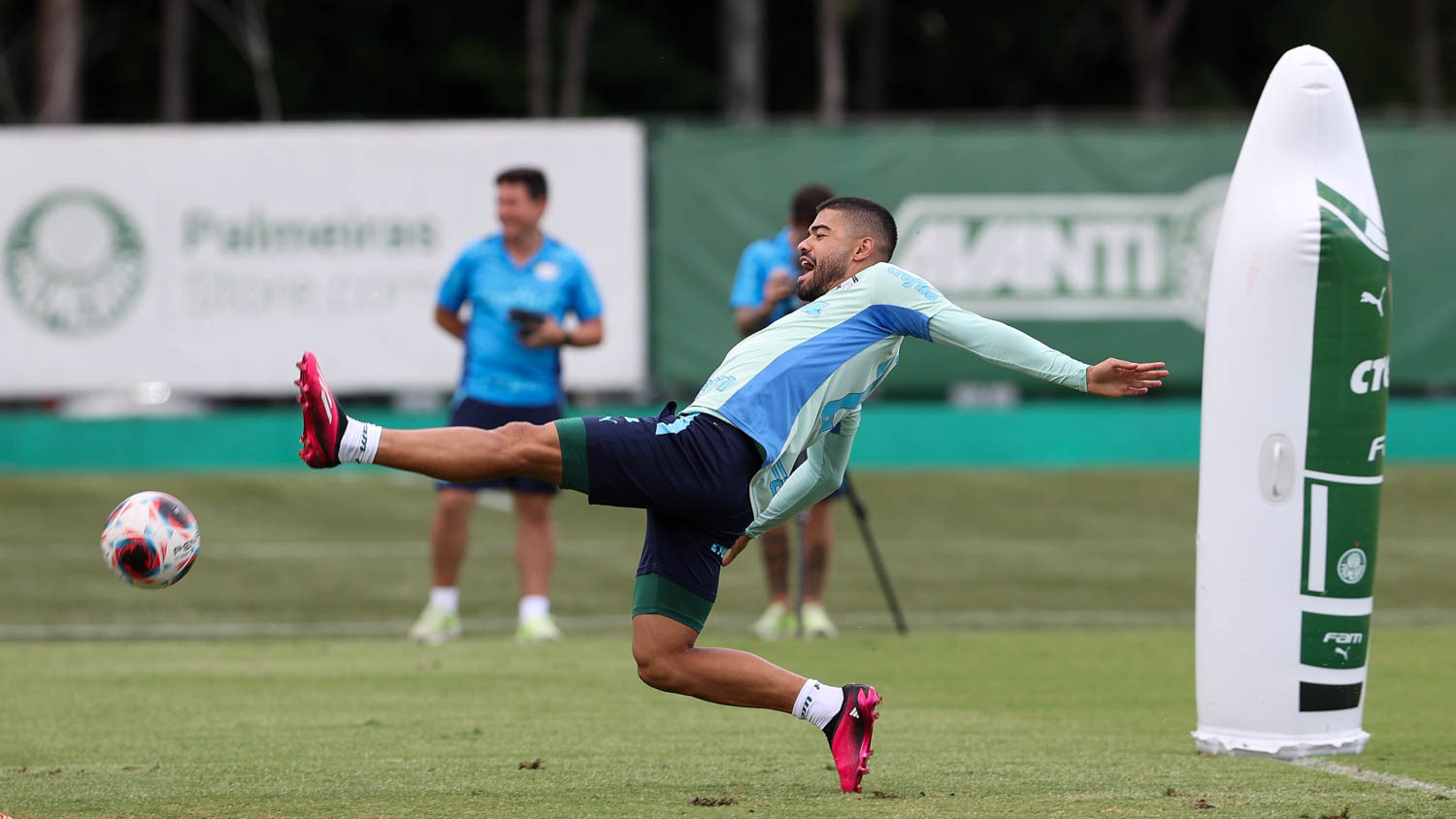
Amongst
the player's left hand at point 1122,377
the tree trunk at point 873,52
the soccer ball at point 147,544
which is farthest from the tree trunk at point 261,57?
the player's left hand at point 1122,377

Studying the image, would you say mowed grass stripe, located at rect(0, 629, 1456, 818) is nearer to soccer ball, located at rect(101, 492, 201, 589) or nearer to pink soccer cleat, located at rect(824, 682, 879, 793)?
pink soccer cleat, located at rect(824, 682, 879, 793)

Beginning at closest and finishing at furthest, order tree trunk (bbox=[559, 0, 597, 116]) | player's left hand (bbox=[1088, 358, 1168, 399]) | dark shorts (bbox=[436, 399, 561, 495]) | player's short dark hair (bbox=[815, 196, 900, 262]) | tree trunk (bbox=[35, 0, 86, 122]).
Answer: player's left hand (bbox=[1088, 358, 1168, 399])
player's short dark hair (bbox=[815, 196, 900, 262])
dark shorts (bbox=[436, 399, 561, 495])
tree trunk (bbox=[35, 0, 86, 122])
tree trunk (bbox=[559, 0, 597, 116])

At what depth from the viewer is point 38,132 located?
19047 mm

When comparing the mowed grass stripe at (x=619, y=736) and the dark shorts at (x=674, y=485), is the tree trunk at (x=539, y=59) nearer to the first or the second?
the mowed grass stripe at (x=619, y=736)

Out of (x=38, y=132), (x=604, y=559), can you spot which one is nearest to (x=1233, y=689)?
(x=604, y=559)

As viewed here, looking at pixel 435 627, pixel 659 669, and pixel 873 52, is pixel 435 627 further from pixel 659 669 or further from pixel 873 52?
pixel 873 52

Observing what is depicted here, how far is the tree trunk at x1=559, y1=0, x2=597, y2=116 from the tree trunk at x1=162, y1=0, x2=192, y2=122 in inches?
296

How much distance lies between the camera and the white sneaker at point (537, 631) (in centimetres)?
1007

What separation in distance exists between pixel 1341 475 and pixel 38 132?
16.0m

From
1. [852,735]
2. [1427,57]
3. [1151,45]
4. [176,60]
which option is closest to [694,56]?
[1151,45]

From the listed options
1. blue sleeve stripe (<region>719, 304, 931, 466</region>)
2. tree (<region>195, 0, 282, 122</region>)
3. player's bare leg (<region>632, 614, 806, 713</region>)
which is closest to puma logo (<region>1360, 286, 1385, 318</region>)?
blue sleeve stripe (<region>719, 304, 931, 466</region>)

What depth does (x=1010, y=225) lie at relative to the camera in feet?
62.5

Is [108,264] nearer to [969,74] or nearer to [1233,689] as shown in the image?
[1233,689]

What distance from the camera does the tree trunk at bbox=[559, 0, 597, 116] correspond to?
120ft
